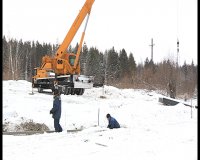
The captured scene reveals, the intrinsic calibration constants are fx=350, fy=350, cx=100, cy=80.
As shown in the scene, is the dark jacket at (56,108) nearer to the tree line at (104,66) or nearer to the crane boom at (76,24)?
the crane boom at (76,24)

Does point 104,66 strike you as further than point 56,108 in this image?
Yes

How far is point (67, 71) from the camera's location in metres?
22.7

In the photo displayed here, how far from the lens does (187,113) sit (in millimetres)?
21469

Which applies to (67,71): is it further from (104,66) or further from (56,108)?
(104,66)

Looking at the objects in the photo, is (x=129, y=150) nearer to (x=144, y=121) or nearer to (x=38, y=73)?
(x=144, y=121)

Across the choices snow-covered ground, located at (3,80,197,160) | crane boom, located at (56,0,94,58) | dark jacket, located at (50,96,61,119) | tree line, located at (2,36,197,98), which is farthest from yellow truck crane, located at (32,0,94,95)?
tree line, located at (2,36,197,98)

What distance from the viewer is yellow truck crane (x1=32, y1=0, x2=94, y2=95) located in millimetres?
22219

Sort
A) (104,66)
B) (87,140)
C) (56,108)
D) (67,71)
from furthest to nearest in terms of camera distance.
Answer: (104,66) < (67,71) < (56,108) < (87,140)

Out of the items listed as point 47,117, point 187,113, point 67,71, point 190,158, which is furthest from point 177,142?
point 67,71

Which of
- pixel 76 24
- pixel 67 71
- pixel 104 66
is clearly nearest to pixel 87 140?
pixel 67 71

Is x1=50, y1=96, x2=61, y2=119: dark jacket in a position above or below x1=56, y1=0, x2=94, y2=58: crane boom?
below

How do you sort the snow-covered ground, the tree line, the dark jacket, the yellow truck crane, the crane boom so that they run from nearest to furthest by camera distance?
the snow-covered ground
the dark jacket
the yellow truck crane
the crane boom
the tree line

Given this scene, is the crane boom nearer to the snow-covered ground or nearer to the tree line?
the snow-covered ground

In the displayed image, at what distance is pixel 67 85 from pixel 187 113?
7647 mm
